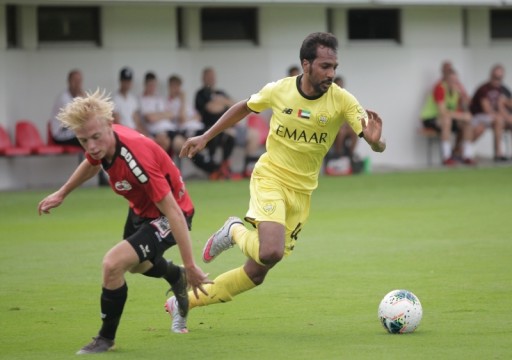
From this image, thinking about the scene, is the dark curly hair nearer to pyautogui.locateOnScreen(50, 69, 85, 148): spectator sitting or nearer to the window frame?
pyautogui.locateOnScreen(50, 69, 85, 148): spectator sitting

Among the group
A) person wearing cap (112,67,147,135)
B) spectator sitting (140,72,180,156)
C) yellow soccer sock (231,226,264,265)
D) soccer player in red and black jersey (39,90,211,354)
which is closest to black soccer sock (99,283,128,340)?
soccer player in red and black jersey (39,90,211,354)

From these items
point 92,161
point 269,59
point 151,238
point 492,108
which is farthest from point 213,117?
point 151,238

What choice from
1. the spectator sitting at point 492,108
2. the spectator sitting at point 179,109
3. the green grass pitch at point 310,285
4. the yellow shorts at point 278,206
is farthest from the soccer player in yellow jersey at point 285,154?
the spectator sitting at point 492,108

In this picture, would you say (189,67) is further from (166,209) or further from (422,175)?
(166,209)

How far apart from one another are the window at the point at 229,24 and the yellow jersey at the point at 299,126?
52.8 feet

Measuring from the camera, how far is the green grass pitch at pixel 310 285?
819cm

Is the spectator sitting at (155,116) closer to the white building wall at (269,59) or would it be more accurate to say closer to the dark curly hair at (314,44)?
the white building wall at (269,59)

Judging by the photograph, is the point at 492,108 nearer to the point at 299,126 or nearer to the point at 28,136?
the point at 28,136

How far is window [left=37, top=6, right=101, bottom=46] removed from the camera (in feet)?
76.5

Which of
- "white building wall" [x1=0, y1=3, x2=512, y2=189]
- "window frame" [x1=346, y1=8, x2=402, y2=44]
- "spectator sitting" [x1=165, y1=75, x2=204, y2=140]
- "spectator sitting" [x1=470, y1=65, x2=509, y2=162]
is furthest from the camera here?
"window frame" [x1=346, y1=8, x2=402, y2=44]

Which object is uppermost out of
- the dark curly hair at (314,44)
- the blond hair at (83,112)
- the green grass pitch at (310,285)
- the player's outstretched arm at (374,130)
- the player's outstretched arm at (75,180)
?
the dark curly hair at (314,44)

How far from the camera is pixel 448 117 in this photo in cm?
2603

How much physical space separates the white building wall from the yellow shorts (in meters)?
14.2

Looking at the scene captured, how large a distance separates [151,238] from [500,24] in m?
22.8
